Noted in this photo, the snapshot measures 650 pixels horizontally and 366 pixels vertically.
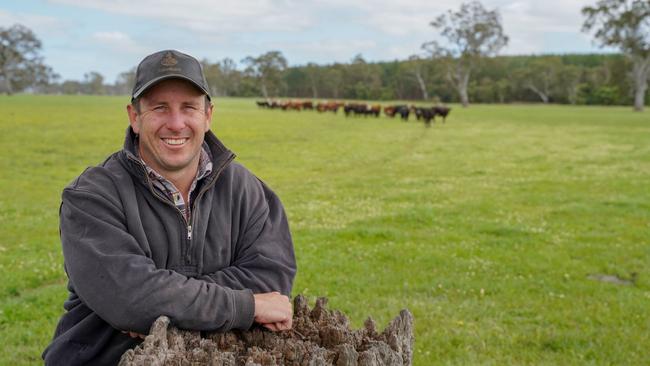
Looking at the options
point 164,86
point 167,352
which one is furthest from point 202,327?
point 164,86

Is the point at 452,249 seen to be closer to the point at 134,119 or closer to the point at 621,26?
the point at 134,119

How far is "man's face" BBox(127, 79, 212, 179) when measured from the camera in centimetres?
277

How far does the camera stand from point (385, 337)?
101 inches

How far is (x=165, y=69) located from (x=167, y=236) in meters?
0.72

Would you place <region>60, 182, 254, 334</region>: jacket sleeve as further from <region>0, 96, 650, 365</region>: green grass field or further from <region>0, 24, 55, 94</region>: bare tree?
<region>0, 24, 55, 94</region>: bare tree

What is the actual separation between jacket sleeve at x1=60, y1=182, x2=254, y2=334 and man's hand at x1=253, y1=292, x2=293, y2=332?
95 mm

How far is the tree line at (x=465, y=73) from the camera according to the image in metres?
67.6

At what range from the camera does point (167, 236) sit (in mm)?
2766

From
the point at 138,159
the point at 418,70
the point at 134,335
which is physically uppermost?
the point at 418,70

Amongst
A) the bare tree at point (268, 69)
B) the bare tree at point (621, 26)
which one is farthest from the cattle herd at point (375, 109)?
the bare tree at point (268, 69)

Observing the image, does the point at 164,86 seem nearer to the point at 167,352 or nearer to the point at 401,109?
the point at 167,352

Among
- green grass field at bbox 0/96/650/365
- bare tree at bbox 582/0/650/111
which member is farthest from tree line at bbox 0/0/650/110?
green grass field at bbox 0/96/650/365

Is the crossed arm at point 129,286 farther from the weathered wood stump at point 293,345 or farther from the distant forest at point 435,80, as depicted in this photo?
the distant forest at point 435,80

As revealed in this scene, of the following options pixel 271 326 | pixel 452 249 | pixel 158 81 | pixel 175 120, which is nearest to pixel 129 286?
pixel 271 326
